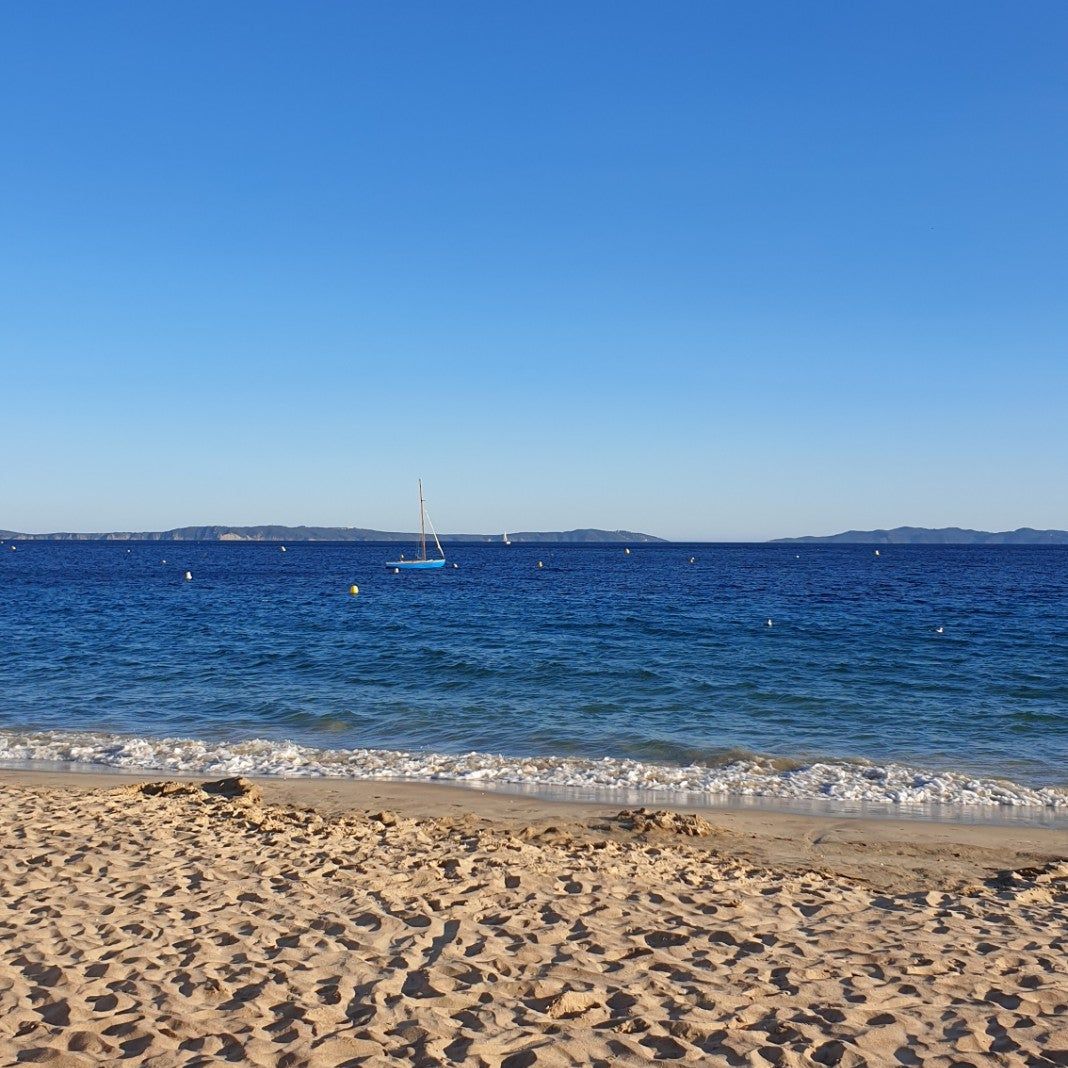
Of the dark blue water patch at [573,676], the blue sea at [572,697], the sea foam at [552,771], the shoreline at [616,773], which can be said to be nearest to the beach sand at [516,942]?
the shoreline at [616,773]

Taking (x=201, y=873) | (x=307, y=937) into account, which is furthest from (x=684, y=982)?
(x=201, y=873)

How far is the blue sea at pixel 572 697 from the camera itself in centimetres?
1592

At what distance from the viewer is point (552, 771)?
15727 mm

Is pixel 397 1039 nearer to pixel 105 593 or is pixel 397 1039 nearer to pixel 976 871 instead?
pixel 976 871

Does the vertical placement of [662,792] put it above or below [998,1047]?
below

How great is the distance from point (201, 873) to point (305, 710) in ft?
39.0

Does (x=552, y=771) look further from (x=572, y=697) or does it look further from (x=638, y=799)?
(x=572, y=697)

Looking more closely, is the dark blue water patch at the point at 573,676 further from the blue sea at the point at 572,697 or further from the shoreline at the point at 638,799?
the shoreline at the point at 638,799

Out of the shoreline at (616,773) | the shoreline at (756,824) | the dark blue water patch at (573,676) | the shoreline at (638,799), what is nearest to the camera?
the shoreline at (756,824)

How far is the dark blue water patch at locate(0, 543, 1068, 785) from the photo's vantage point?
18.4 meters

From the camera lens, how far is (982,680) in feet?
80.0

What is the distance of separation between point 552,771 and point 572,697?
6.41m

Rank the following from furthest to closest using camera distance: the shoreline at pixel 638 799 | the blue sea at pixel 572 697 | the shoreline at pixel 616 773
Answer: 1. the blue sea at pixel 572 697
2. the shoreline at pixel 616 773
3. the shoreline at pixel 638 799

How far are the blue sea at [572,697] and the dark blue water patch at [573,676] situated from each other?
103 millimetres
